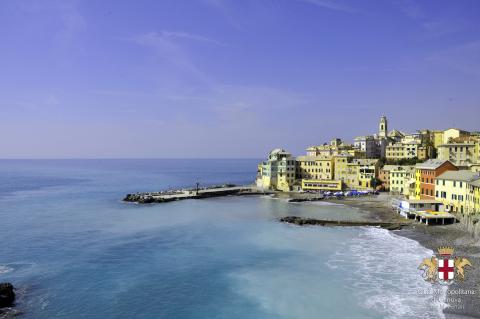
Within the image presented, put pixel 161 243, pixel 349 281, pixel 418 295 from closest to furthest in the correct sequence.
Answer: pixel 418 295
pixel 349 281
pixel 161 243

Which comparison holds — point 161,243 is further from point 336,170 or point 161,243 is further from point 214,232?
point 336,170

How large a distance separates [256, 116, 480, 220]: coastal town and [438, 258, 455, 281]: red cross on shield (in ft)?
66.6

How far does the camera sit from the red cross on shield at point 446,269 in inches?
1098

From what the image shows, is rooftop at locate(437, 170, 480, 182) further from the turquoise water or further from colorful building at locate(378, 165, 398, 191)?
colorful building at locate(378, 165, 398, 191)

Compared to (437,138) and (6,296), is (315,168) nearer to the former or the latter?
(437,138)

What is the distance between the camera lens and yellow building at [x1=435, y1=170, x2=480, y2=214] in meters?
48.9

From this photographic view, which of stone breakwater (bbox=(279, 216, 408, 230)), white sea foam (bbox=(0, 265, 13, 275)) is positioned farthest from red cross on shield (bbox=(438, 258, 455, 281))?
white sea foam (bbox=(0, 265, 13, 275))

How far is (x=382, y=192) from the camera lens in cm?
8162

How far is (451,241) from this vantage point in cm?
3744

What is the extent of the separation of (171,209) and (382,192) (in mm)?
45073

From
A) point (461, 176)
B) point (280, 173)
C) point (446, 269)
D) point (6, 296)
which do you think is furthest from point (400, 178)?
point (6, 296)

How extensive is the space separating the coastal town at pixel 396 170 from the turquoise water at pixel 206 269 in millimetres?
14545

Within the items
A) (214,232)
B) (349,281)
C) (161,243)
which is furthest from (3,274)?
(349,281)

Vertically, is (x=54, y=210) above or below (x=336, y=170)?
below
